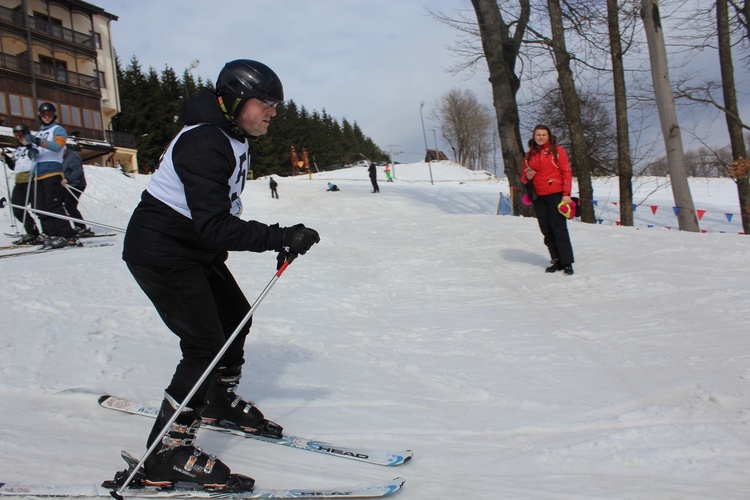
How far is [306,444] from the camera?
285 cm

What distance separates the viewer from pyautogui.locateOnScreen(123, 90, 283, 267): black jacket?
236 centimetres

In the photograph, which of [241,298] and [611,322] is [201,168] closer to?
[241,298]

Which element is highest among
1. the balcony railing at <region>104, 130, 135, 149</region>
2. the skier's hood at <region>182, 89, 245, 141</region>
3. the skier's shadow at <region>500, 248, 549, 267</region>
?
the balcony railing at <region>104, 130, 135, 149</region>

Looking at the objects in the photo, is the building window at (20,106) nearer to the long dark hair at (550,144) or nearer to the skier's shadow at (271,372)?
the long dark hair at (550,144)

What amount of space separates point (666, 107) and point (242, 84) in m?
13.0

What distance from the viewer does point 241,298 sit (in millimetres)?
2990

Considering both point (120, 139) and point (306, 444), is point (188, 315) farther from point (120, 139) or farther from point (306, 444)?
point (120, 139)

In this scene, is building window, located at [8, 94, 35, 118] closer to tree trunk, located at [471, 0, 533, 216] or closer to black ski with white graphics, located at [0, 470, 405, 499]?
tree trunk, located at [471, 0, 533, 216]

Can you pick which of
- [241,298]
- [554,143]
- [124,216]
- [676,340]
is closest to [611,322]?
[676,340]

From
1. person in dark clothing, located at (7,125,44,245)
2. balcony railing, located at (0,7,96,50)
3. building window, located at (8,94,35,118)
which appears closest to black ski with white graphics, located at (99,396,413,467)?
person in dark clothing, located at (7,125,44,245)

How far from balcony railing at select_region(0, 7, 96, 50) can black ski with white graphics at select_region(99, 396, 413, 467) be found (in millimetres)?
41698

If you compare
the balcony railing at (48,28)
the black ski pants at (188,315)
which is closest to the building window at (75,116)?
the balcony railing at (48,28)

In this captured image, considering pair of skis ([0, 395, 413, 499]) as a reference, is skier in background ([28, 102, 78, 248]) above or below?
above

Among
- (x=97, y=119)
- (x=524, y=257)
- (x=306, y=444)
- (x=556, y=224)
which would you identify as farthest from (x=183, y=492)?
(x=97, y=119)
